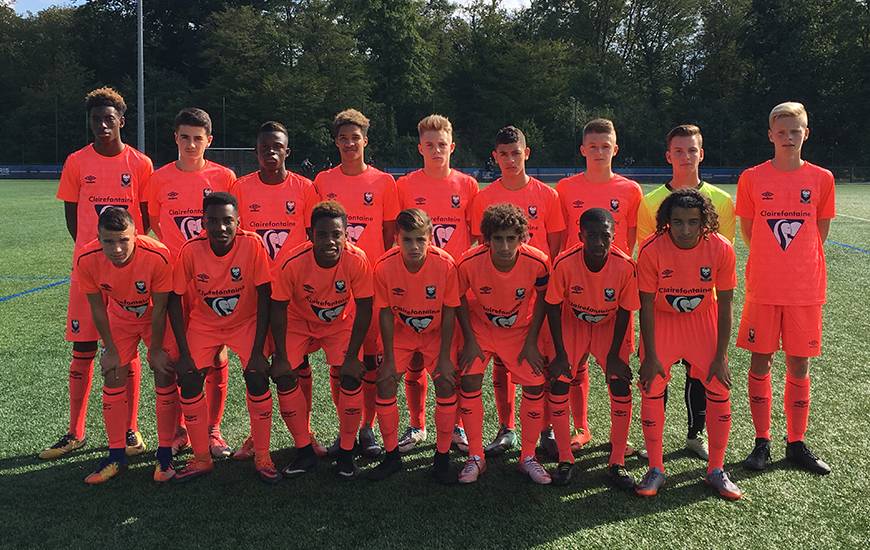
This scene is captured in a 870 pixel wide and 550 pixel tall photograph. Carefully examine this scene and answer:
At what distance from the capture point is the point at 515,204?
160 inches

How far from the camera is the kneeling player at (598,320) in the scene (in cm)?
339

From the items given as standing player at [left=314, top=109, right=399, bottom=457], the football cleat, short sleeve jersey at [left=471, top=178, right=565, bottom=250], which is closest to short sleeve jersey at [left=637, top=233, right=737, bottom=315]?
short sleeve jersey at [left=471, top=178, right=565, bottom=250]

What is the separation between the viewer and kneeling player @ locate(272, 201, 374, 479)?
3516mm

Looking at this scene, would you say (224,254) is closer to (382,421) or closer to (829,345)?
(382,421)

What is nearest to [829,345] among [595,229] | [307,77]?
[595,229]

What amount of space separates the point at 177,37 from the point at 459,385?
52.3 meters

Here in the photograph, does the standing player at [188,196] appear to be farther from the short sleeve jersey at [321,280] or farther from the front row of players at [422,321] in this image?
the short sleeve jersey at [321,280]

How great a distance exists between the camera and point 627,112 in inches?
1725

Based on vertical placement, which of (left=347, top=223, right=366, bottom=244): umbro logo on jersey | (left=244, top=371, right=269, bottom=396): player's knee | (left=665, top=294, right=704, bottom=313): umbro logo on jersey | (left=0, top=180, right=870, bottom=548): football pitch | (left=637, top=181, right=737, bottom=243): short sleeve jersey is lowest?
(left=0, top=180, right=870, bottom=548): football pitch

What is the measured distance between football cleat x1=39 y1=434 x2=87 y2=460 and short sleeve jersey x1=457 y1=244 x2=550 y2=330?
2.53 m

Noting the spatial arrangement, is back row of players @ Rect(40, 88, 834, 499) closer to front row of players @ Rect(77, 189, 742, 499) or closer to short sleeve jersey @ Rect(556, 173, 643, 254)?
front row of players @ Rect(77, 189, 742, 499)

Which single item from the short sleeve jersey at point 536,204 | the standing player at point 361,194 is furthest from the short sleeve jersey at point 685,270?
the standing player at point 361,194

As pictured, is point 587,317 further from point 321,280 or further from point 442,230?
point 321,280

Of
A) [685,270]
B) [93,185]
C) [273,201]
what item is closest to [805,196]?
[685,270]
